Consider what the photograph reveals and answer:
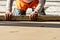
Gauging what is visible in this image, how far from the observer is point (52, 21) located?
8.30 ft
